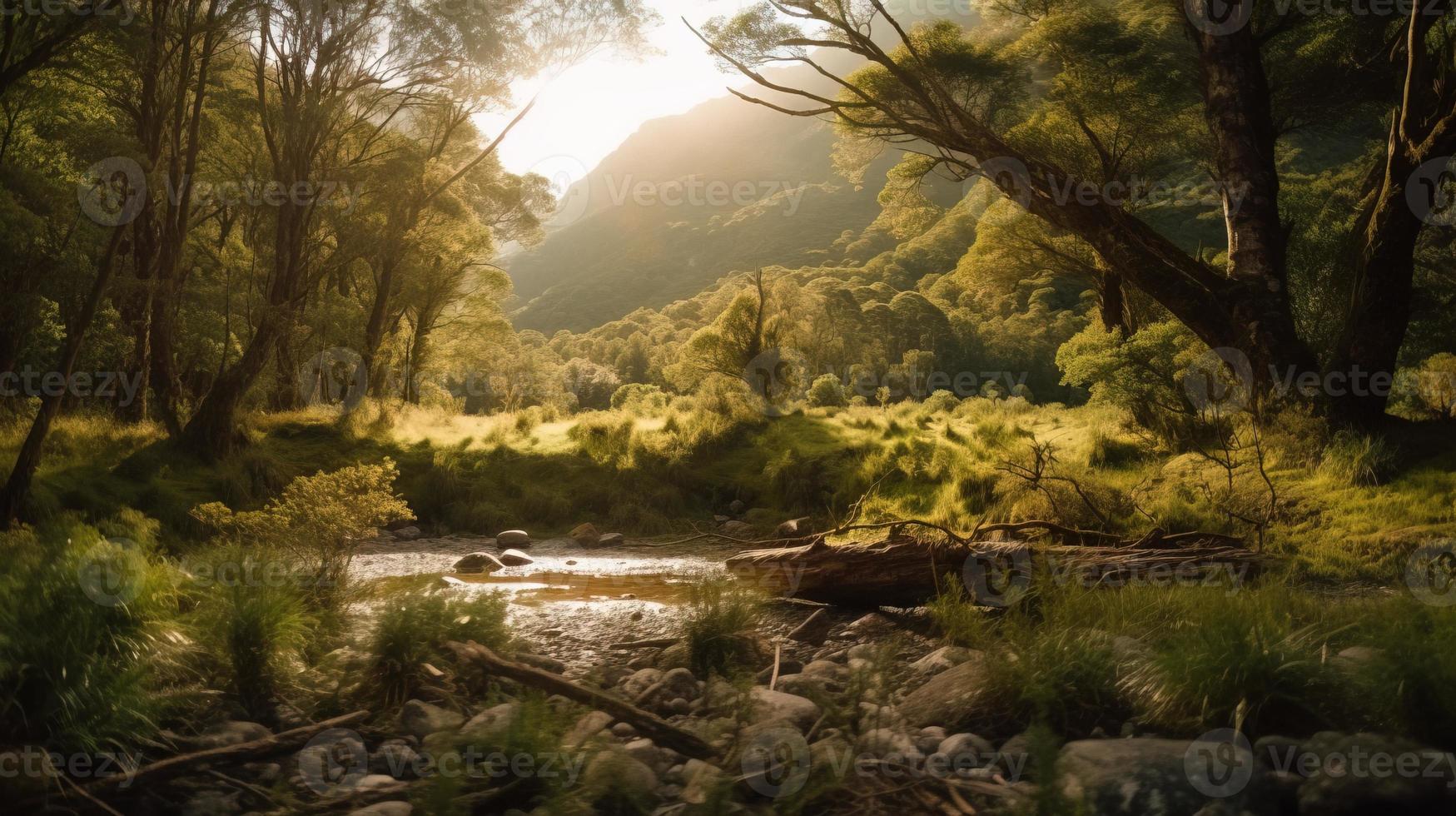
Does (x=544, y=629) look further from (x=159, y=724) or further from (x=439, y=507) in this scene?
(x=439, y=507)

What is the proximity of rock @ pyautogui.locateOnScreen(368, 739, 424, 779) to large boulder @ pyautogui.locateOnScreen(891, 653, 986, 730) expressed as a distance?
241 centimetres

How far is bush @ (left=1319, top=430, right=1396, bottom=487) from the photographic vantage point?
24.5 ft

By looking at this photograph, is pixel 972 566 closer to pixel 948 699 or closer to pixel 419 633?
pixel 948 699

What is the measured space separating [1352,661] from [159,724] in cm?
559

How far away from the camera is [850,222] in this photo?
11562cm

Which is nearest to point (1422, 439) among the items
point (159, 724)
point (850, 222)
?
point (159, 724)

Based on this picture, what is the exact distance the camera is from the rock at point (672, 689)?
15.4ft

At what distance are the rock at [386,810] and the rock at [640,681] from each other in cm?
167
